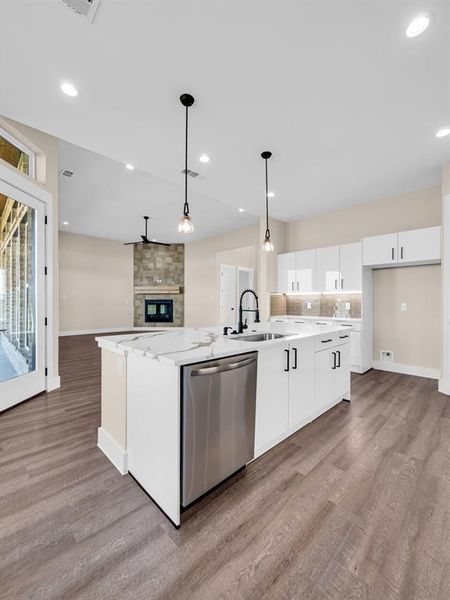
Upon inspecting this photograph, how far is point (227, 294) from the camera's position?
8578 millimetres

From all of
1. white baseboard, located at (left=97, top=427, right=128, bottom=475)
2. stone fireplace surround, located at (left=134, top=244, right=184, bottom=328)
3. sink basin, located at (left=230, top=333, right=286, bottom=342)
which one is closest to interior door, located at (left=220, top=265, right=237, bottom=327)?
stone fireplace surround, located at (left=134, top=244, right=184, bottom=328)

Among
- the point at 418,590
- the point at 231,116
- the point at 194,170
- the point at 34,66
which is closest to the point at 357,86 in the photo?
the point at 231,116

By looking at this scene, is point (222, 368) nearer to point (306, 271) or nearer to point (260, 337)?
point (260, 337)

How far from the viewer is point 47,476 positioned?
6.25 ft

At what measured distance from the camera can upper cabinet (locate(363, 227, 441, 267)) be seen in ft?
12.8

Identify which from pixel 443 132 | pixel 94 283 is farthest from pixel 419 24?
pixel 94 283

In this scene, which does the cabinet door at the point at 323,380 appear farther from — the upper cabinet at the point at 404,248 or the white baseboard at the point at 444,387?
the upper cabinet at the point at 404,248

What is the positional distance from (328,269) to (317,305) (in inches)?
33.7

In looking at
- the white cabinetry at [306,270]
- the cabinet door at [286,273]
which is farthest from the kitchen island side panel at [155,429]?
the cabinet door at [286,273]

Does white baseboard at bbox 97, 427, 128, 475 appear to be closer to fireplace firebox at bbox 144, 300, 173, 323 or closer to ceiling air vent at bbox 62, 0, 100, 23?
ceiling air vent at bbox 62, 0, 100, 23

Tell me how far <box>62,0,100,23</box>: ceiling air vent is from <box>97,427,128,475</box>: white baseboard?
118 inches

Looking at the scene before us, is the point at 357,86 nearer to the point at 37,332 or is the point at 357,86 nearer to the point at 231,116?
the point at 231,116

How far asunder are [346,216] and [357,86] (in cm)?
330

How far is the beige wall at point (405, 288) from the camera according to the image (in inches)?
170
